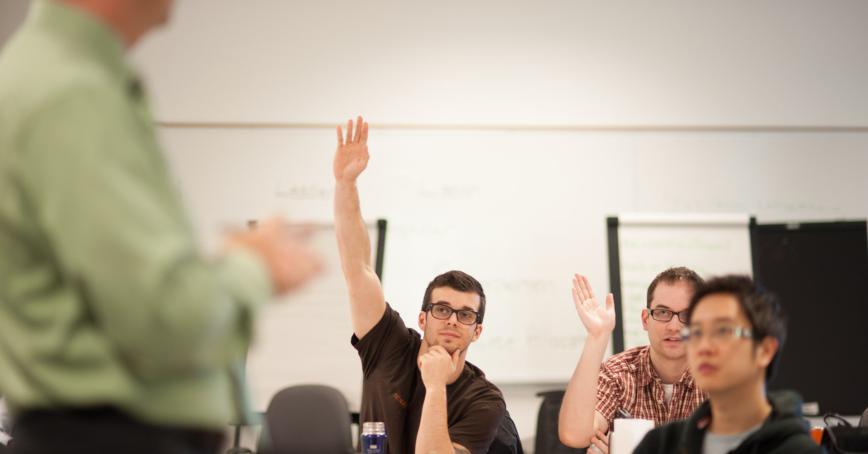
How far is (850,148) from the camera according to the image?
4480 mm

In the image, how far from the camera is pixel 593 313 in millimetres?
2521

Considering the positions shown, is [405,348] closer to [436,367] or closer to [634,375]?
[436,367]

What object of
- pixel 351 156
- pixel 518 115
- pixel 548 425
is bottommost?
pixel 548 425

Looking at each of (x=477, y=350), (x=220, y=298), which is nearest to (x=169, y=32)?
(x=477, y=350)

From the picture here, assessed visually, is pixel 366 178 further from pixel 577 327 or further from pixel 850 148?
pixel 850 148

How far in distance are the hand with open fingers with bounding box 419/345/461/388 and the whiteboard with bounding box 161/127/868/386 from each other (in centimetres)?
176

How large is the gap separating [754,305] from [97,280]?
1.35 m

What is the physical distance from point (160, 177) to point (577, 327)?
→ 3.56 metres

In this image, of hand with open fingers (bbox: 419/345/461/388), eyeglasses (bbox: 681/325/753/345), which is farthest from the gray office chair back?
eyeglasses (bbox: 681/325/753/345)

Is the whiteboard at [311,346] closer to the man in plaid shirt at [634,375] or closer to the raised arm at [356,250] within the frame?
the raised arm at [356,250]

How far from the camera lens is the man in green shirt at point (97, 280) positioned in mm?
793

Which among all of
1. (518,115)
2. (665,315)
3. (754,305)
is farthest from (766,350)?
(518,115)

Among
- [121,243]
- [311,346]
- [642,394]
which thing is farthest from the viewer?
[311,346]

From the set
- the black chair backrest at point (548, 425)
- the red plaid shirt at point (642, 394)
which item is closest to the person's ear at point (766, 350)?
the red plaid shirt at point (642, 394)
